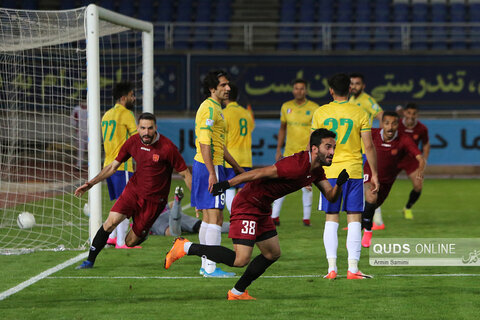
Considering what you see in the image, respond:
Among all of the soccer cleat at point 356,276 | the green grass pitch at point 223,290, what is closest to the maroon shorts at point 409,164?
the green grass pitch at point 223,290

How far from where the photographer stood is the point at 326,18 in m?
25.4

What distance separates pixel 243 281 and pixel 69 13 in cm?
478

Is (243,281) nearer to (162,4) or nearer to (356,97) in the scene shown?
(356,97)

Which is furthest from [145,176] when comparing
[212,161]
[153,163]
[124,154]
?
[212,161]

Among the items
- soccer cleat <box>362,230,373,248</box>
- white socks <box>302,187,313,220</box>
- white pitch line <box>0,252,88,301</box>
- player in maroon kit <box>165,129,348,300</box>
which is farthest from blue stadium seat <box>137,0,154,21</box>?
player in maroon kit <box>165,129,348,300</box>

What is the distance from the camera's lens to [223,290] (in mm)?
7047

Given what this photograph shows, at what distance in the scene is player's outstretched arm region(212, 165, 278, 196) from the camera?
595cm

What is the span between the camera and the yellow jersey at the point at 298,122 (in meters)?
11.7

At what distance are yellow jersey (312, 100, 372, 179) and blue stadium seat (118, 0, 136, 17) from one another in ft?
63.2

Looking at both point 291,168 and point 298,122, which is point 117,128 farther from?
point 291,168

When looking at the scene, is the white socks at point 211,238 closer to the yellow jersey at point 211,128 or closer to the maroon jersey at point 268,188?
the yellow jersey at point 211,128

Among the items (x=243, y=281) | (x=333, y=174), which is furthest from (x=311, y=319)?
(x=333, y=174)

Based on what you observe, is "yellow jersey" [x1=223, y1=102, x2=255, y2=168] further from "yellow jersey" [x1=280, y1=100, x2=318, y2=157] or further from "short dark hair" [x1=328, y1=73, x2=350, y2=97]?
"short dark hair" [x1=328, y1=73, x2=350, y2=97]

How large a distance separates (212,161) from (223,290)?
1221mm
